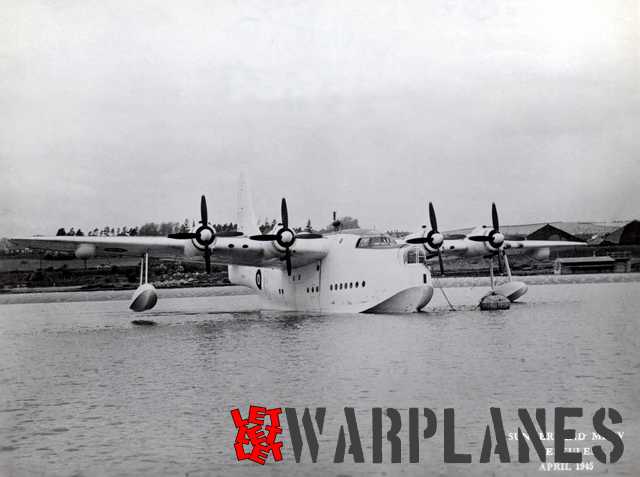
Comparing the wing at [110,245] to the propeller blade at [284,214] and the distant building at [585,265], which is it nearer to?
the propeller blade at [284,214]

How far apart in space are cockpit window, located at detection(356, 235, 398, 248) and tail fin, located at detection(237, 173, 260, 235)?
11.9m

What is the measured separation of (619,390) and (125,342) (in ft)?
56.2

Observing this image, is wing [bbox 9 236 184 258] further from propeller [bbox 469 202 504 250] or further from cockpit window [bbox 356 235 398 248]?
propeller [bbox 469 202 504 250]

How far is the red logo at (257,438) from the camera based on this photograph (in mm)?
9797

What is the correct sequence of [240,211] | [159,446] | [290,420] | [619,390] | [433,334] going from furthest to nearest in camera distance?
[240,211], [433,334], [619,390], [290,420], [159,446]

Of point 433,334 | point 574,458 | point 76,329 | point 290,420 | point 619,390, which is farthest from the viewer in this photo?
point 76,329

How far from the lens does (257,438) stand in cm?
1044

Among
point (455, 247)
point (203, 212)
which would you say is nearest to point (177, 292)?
point (455, 247)

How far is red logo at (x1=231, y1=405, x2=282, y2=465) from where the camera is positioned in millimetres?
9797

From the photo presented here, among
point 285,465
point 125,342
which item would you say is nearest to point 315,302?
point 125,342

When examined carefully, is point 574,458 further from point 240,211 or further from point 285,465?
point 240,211

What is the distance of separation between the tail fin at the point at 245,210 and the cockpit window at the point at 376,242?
11.9 m

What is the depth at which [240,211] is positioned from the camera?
4241cm

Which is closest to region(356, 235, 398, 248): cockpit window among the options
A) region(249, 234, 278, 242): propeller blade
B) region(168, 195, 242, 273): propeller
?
region(249, 234, 278, 242): propeller blade
